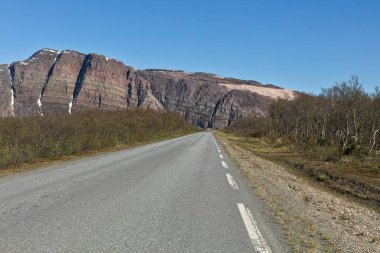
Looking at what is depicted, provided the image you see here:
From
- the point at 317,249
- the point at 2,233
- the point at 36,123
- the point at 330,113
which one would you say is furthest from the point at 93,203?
the point at 330,113

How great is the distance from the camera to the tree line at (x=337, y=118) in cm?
3962

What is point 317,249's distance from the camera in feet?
17.1

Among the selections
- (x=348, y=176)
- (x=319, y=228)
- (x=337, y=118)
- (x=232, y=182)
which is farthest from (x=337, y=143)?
(x=319, y=228)

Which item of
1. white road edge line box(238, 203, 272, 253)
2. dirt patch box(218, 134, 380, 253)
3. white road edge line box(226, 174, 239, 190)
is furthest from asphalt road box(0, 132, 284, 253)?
dirt patch box(218, 134, 380, 253)

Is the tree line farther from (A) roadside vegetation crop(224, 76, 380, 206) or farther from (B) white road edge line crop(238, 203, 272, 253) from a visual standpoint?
(B) white road edge line crop(238, 203, 272, 253)

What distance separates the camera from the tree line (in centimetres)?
3962

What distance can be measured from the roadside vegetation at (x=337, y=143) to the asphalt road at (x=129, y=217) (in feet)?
27.4

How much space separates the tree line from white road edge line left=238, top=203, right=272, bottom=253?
2697 cm

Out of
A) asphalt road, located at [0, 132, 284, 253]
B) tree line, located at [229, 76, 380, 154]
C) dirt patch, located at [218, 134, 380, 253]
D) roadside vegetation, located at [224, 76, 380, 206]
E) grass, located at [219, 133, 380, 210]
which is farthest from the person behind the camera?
tree line, located at [229, 76, 380, 154]

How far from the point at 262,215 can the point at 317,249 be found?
2052 millimetres

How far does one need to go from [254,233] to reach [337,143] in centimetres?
3989

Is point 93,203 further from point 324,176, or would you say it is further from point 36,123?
point 36,123

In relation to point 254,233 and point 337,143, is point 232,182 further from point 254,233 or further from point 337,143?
point 337,143

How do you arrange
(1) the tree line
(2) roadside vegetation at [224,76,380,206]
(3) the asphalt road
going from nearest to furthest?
(3) the asphalt road, (2) roadside vegetation at [224,76,380,206], (1) the tree line
